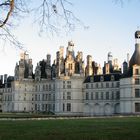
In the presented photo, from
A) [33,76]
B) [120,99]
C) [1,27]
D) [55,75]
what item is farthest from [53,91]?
[1,27]

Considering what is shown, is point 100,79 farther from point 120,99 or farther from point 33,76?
point 33,76

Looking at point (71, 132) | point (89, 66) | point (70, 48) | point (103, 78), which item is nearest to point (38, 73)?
point (70, 48)

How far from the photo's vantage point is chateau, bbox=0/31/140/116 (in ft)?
196

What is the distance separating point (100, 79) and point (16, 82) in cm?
2165

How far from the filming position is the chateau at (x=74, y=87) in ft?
196

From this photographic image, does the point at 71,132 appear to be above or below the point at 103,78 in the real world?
below

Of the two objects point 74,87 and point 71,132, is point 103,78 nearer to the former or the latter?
point 74,87

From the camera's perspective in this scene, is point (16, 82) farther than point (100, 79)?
Yes

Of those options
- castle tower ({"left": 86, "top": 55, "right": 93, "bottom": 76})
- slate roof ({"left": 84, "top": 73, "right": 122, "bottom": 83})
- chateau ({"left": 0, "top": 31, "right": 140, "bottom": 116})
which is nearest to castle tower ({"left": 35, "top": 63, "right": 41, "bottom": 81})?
→ chateau ({"left": 0, "top": 31, "right": 140, "bottom": 116})

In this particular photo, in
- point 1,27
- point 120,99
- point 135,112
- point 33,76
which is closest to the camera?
point 1,27

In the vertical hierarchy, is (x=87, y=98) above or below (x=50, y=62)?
below

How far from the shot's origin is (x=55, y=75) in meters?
75.4

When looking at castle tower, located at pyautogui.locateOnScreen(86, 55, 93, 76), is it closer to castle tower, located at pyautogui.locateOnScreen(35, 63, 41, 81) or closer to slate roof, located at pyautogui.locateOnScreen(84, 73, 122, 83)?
slate roof, located at pyautogui.locateOnScreen(84, 73, 122, 83)

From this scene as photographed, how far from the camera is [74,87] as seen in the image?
228ft
